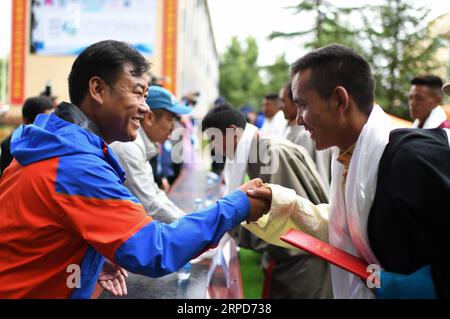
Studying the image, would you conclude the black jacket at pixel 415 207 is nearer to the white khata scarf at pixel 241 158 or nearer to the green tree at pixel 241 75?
the white khata scarf at pixel 241 158

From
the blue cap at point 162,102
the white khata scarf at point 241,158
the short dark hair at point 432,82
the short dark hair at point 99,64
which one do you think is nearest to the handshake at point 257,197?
the short dark hair at point 99,64

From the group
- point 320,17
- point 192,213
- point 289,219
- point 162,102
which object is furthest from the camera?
point 320,17

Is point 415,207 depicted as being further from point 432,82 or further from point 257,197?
point 432,82

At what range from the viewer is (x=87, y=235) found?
1.28m

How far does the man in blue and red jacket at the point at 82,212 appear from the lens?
51.2 inches

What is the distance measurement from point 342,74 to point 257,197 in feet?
1.91

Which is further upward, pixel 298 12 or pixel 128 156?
pixel 298 12

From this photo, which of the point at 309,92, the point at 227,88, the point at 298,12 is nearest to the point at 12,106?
the point at 298,12

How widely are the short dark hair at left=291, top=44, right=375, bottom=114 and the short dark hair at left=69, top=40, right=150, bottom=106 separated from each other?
0.72m

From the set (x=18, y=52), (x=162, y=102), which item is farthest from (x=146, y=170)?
(x=18, y=52)

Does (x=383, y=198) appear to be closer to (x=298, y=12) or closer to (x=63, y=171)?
(x=63, y=171)

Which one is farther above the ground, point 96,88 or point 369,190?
point 96,88

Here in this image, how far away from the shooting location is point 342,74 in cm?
171

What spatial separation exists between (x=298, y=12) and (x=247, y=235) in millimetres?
15092
